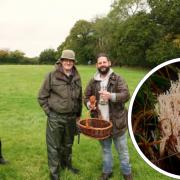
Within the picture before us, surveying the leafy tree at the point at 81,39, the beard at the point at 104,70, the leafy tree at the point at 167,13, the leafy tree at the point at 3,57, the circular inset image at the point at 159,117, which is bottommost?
the leafy tree at the point at 3,57

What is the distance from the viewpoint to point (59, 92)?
634cm

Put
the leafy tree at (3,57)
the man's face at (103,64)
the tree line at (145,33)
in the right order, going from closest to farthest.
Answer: the man's face at (103,64) < the tree line at (145,33) < the leafy tree at (3,57)

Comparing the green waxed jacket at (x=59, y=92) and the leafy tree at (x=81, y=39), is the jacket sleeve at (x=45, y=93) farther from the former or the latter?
the leafy tree at (x=81, y=39)

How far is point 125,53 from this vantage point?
53.8 metres

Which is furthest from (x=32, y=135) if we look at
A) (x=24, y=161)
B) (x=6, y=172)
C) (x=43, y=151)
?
(x=6, y=172)

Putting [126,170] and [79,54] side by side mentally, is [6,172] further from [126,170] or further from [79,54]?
[79,54]

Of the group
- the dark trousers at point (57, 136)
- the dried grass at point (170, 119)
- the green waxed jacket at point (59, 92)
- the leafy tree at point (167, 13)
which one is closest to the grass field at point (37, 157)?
the dark trousers at point (57, 136)

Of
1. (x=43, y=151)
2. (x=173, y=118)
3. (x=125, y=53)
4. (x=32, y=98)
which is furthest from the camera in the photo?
(x=125, y=53)

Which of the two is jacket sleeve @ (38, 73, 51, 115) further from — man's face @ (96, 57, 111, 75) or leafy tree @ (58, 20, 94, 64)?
leafy tree @ (58, 20, 94, 64)

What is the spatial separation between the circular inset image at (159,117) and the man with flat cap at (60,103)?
1.50 meters

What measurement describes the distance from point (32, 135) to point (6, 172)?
10.00 ft

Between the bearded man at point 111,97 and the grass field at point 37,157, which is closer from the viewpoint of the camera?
the bearded man at point 111,97

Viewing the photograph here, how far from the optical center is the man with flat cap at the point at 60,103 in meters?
6.36

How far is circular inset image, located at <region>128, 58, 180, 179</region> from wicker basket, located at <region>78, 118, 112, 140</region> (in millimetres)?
848
